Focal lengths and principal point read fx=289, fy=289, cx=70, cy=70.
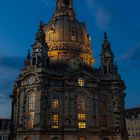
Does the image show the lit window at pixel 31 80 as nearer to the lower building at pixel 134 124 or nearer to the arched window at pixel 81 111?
the arched window at pixel 81 111

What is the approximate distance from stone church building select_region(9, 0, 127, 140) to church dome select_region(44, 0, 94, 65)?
1.83m

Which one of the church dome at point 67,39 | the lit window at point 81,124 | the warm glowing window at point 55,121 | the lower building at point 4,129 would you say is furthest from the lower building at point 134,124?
the warm glowing window at point 55,121

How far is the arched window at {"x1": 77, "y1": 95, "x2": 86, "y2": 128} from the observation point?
72250 millimetres

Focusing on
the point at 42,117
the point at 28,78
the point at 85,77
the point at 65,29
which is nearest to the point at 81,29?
the point at 65,29

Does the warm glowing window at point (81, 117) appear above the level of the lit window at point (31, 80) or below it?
below

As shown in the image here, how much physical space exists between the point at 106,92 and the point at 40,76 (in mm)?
19023

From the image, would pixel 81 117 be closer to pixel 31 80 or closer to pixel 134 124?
pixel 31 80

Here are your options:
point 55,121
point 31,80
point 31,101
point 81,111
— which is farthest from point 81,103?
point 31,80

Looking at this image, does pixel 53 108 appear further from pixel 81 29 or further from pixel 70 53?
pixel 81 29

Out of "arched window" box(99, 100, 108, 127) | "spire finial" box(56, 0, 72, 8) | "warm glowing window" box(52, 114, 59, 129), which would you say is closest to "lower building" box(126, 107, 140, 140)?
"arched window" box(99, 100, 108, 127)

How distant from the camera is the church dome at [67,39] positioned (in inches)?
3366

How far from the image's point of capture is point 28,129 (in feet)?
226

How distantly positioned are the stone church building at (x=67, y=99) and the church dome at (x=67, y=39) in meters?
1.83

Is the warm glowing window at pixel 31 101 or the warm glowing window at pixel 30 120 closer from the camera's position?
the warm glowing window at pixel 30 120
